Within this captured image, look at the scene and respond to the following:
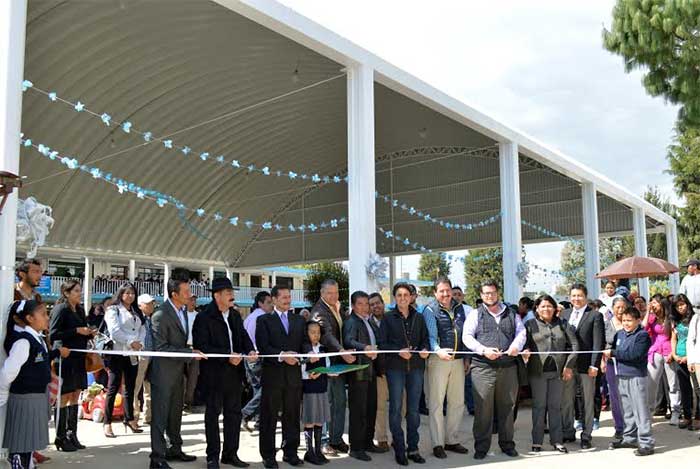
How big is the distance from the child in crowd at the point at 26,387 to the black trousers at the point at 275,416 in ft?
5.57

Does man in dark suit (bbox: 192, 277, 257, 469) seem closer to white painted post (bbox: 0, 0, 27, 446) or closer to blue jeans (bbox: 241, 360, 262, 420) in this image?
white painted post (bbox: 0, 0, 27, 446)

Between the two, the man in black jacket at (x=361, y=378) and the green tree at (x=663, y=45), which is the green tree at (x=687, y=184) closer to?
the green tree at (x=663, y=45)

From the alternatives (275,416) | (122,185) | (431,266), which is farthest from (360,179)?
(431,266)

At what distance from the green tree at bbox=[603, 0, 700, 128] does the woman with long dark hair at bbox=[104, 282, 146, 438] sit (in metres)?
8.10

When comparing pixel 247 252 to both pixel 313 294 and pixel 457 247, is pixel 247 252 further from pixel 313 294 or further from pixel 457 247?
pixel 457 247

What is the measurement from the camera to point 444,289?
630cm

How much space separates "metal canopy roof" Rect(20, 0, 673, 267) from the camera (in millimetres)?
10547

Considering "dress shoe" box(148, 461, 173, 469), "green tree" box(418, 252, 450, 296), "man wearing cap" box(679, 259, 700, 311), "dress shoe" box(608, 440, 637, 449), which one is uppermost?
"green tree" box(418, 252, 450, 296)

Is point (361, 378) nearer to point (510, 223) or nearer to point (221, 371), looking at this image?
point (221, 371)

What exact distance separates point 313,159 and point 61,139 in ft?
24.6

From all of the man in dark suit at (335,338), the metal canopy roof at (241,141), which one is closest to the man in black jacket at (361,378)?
the man in dark suit at (335,338)

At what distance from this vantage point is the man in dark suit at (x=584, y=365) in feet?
21.4

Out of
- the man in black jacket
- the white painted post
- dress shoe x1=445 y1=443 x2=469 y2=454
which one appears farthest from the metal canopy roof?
dress shoe x1=445 y1=443 x2=469 y2=454

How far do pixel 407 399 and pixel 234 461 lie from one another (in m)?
1.65
